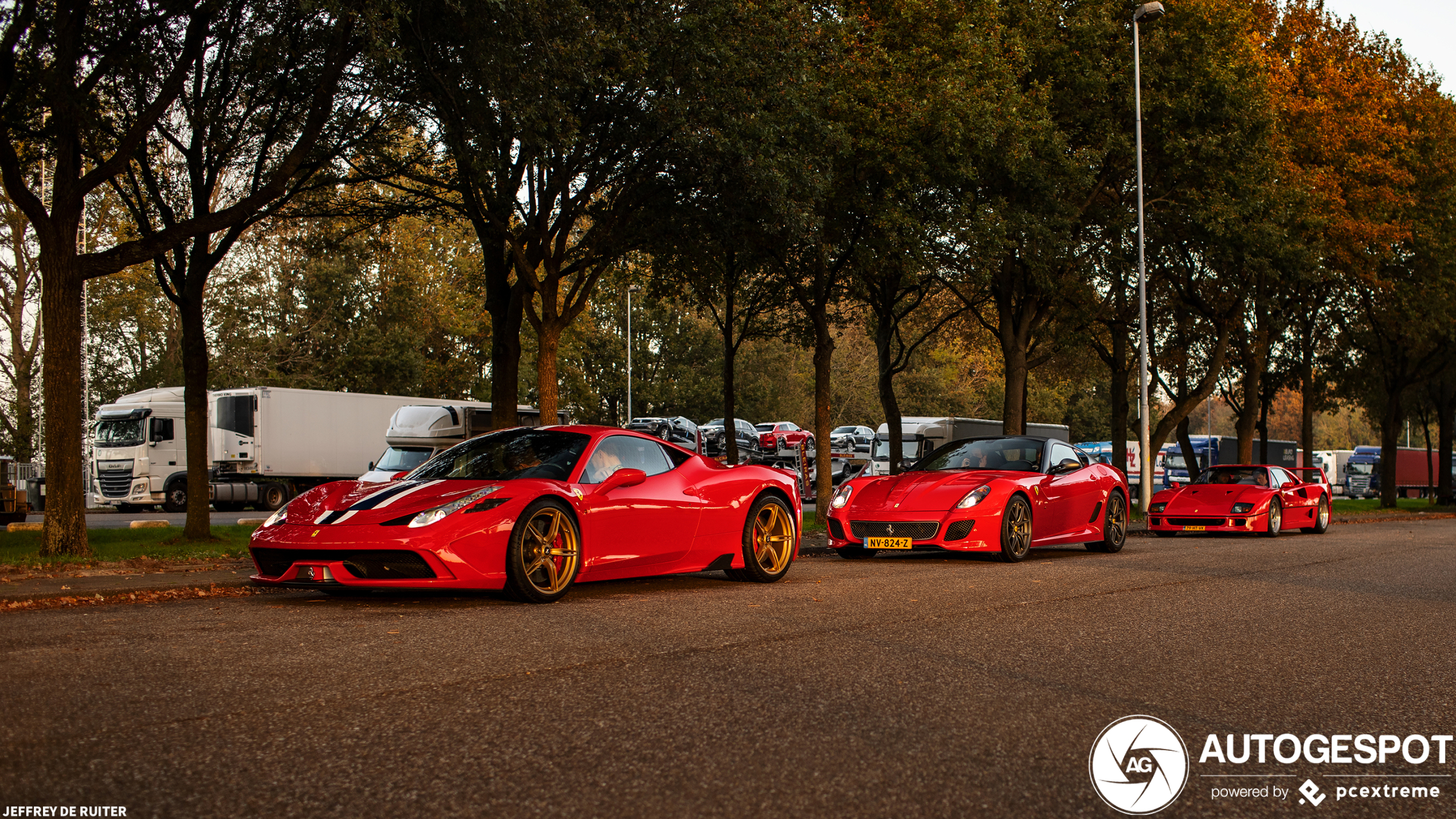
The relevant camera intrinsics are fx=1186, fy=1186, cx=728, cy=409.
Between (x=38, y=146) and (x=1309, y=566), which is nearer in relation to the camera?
(x=1309, y=566)

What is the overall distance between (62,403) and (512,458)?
17.7 ft

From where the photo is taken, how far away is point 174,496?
31.2 metres

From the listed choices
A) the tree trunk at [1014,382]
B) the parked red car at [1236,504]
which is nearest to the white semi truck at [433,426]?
the tree trunk at [1014,382]

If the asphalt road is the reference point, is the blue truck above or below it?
below

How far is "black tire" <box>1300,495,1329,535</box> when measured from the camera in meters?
22.3

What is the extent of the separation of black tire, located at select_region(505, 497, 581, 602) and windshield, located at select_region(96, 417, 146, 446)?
26316 mm

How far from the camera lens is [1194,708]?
5.04 m

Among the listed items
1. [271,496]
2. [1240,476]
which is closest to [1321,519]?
[1240,476]

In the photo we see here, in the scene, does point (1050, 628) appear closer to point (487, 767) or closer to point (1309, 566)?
point (487, 767)

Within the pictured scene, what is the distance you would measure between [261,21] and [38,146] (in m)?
4.33

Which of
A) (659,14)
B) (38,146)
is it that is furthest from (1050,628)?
(38,146)

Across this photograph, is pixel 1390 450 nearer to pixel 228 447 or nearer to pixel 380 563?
pixel 228 447

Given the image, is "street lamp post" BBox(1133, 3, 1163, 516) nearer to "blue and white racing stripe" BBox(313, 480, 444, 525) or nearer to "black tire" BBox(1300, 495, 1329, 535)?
"black tire" BBox(1300, 495, 1329, 535)

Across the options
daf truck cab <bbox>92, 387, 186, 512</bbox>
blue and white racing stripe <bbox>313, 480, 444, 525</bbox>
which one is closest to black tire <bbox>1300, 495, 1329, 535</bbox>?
blue and white racing stripe <bbox>313, 480, 444, 525</bbox>
